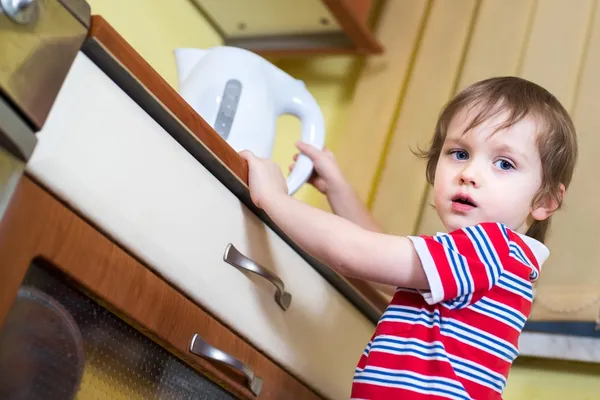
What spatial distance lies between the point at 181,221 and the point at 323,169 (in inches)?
15.8

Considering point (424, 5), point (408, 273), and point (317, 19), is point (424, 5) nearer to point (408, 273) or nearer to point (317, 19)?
point (317, 19)

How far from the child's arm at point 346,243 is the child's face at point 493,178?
0.12m

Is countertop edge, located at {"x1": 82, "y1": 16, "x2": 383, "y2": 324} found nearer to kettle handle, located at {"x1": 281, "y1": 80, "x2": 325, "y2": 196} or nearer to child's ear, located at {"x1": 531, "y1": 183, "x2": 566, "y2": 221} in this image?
kettle handle, located at {"x1": 281, "y1": 80, "x2": 325, "y2": 196}

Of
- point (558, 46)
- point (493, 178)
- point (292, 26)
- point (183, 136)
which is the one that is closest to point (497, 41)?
point (558, 46)

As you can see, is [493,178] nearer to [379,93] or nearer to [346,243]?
[346,243]

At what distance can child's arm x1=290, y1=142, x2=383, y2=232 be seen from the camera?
102 cm

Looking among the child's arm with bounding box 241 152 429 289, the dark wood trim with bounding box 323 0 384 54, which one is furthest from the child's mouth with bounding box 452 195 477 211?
the dark wood trim with bounding box 323 0 384 54

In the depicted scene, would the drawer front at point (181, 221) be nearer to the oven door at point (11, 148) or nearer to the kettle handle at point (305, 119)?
the oven door at point (11, 148)

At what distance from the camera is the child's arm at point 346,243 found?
2.28 feet

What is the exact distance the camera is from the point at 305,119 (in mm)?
995

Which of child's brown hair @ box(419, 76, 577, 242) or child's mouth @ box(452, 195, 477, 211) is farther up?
child's brown hair @ box(419, 76, 577, 242)

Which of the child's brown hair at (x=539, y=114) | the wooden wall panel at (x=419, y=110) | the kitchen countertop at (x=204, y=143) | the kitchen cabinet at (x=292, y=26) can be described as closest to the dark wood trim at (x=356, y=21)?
the kitchen cabinet at (x=292, y=26)

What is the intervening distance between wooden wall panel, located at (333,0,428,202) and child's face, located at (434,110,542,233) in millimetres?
534

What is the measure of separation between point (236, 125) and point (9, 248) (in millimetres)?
460
